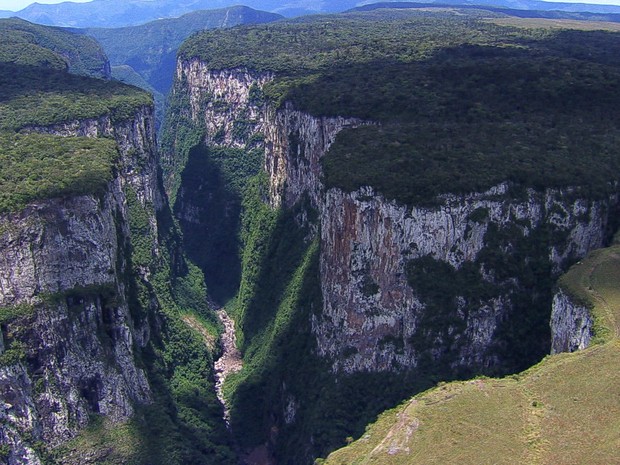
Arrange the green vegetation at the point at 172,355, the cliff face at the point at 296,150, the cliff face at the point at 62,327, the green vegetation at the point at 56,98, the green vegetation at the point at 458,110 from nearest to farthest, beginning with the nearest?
1. the cliff face at the point at 62,327
2. the green vegetation at the point at 458,110
3. the green vegetation at the point at 172,355
4. the green vegetation at the point at 56,98
5. the cliff face at the point at 296,150

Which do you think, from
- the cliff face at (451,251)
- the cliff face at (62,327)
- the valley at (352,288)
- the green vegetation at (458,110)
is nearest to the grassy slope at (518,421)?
the valley at (352,288)

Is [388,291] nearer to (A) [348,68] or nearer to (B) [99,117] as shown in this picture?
(B) [99,117]

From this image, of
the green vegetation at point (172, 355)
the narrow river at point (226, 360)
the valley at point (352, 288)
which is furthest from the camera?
the narrow river at point (226, 360)

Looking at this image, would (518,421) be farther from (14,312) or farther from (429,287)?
(14,312)

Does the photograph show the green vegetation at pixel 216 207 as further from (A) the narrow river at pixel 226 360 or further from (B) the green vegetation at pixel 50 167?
(B) the green vegetation at pixel 50 167

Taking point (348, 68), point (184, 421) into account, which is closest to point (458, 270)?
point (184, 421)

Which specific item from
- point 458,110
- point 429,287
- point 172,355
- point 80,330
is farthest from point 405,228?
point 172,355
